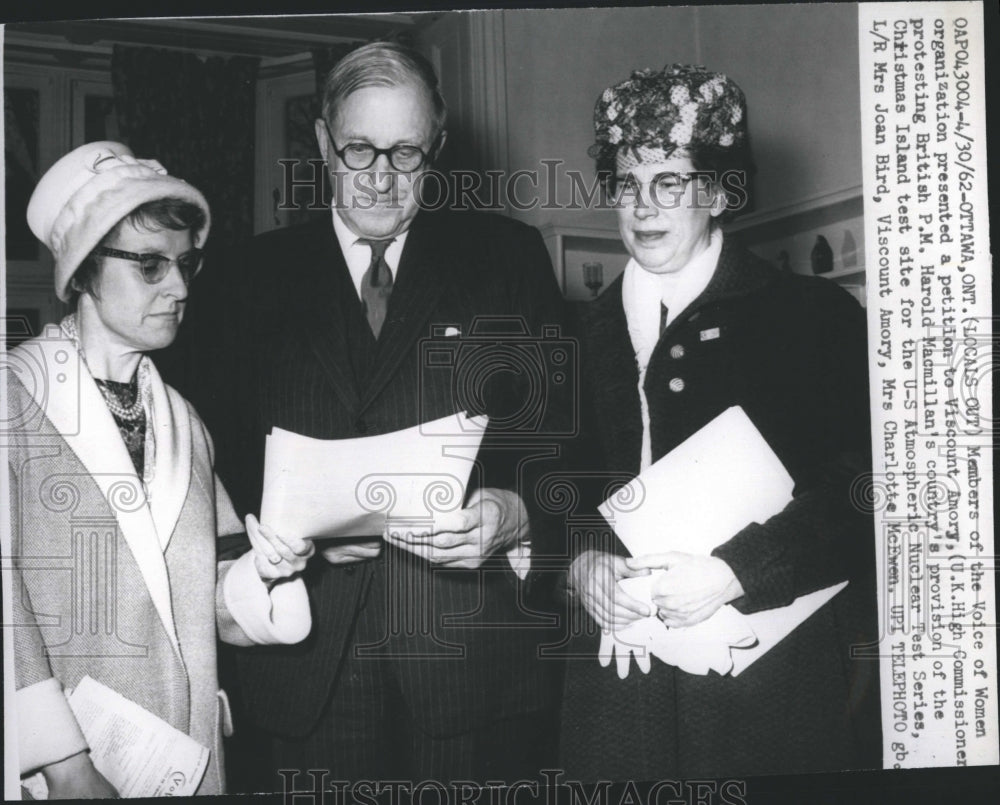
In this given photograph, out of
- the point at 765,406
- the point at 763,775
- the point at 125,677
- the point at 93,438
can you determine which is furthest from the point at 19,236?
the point at 763,775

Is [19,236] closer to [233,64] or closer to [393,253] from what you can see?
[233,64]

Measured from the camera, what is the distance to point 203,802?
2.15m

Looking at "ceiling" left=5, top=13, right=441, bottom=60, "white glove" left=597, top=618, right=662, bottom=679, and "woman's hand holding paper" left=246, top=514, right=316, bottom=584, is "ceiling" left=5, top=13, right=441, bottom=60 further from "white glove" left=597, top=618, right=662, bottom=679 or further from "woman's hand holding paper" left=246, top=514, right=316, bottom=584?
"white glove" left=597, top=618, right=662, bottom=679

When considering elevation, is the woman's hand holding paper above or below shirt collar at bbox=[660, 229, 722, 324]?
below

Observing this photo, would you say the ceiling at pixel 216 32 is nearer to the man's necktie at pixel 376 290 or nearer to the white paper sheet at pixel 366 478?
the man's necktie at pixel 376 290

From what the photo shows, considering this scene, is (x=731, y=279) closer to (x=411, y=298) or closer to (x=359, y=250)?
(x=411, y=298)

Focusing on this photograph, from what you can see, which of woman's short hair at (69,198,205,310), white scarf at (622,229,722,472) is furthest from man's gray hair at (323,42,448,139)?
white scarf at (622,229,722,472)

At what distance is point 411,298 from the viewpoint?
2146mm

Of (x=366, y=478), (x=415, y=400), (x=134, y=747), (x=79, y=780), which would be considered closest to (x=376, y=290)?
(x=415, y=400)

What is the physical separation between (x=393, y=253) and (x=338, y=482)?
1.56 ft

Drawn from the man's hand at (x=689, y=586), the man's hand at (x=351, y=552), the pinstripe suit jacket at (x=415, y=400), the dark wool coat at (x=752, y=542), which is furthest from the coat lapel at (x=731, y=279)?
the man's hand at (x=351, y=552)

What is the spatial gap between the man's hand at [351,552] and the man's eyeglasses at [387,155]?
749 millimetres

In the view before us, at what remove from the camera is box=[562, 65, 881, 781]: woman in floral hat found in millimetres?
2123

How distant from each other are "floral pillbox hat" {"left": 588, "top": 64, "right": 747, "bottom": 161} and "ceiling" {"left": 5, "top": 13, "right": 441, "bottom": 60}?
431mm
